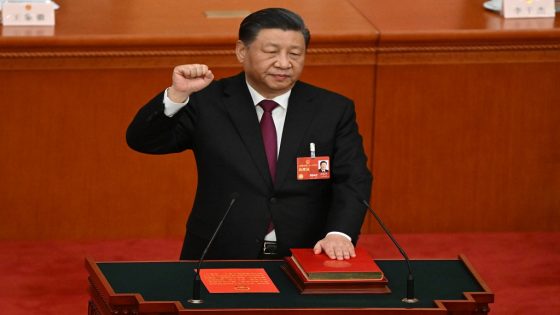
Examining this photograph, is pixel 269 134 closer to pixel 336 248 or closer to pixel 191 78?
pixel 191 78

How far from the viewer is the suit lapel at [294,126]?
339 centimetres

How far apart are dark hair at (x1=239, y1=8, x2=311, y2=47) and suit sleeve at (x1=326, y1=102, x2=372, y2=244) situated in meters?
0.27

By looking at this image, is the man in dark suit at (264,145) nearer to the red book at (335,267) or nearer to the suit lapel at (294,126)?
the suit lapel at (294,126)

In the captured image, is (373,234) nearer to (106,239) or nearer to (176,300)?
(106,239)

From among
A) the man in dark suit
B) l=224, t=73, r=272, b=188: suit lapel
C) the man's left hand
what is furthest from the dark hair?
the man's left hand

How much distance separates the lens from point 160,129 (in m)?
3.36

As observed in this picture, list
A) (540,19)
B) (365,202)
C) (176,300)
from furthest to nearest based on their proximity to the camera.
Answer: (540,19) < (365,202) < (176,300)

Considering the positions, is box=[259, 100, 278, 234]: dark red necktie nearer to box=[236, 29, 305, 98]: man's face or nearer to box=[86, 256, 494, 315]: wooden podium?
box=[236, 29, 305, 98]: man's face

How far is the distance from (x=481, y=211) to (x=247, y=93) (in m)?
2.20

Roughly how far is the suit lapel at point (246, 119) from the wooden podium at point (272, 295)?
0.28 meters

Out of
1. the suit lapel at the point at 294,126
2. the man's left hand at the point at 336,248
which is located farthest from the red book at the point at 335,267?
the suit lapel at the point at 294,126

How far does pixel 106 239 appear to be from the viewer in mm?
5246

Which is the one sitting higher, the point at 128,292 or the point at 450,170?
the point at 450,170

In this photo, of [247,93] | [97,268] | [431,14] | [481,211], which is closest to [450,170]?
[481,211]
